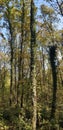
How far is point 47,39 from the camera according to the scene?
134 ft

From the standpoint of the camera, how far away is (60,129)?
24484 millimetres

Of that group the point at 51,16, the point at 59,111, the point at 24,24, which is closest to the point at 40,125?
the point at 59,111

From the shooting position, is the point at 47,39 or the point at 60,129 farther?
the point at 47,39

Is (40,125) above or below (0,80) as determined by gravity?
below

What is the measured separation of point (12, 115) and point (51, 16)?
1729 cm

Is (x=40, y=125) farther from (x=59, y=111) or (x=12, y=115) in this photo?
(x=59, y=111)

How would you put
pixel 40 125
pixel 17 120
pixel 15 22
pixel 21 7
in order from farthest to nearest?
pixel 15 22 → pixel 21 7 → pixel 40 125 → pixel 17 120

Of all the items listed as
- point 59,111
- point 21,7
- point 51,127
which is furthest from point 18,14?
point 51,127

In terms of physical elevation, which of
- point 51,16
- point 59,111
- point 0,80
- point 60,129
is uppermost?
point 51,16

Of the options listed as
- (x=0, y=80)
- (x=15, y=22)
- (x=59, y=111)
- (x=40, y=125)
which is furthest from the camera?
(x=0, y=80)

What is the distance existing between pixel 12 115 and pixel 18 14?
471 inches

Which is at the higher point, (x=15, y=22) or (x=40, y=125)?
(x=15, y=22)

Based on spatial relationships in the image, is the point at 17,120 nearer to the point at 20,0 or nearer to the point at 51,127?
the point at 51,127

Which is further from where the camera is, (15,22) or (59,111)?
(15,22)
